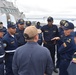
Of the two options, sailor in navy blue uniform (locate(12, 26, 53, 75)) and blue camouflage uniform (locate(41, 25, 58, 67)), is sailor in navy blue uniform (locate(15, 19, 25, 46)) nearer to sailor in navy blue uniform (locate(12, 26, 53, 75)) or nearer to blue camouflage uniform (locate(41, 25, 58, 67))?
blue camouflage uniform (locate(41, 25, 58, 67))

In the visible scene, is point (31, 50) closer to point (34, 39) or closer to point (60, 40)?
point (34, 39)

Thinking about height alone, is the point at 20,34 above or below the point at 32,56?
below

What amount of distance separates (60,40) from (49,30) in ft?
1.41

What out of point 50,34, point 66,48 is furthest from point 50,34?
point 66,48

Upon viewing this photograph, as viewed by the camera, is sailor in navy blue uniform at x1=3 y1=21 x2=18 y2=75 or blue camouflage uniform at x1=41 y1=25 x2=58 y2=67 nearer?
sailor in navy blue uniform at x1=3 y1=21 x2=18 y2=75

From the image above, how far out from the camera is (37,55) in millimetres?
2549

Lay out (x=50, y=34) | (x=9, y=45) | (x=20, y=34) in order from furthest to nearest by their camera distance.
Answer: (x=50, y=34), (x=20, y=34), (x=9, y=45)

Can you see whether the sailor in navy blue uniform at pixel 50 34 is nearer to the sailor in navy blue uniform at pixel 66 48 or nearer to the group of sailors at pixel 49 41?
the group of sailors at pixel 49 41

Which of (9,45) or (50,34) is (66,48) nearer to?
(9,45)

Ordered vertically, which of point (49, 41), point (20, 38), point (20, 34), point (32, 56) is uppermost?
point (32, 56)

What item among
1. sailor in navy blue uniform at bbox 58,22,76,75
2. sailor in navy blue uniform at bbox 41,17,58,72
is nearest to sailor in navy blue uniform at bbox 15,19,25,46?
sailor in navy blue uniform at bbox 41,17,58,72

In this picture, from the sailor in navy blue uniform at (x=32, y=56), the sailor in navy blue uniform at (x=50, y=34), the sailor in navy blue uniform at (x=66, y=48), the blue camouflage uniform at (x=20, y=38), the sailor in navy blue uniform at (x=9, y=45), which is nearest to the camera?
the sailor in navy blue uniform at (x=32, y=56)

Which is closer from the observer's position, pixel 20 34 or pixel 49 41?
pixel 20 34

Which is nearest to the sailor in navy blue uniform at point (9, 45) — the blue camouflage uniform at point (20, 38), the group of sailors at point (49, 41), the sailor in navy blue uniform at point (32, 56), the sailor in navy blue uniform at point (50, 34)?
the group of sailors at point (49, 41)
